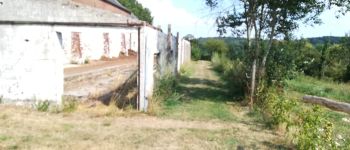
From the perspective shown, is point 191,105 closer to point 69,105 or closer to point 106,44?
point 69,105

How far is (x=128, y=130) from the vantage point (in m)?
8.16

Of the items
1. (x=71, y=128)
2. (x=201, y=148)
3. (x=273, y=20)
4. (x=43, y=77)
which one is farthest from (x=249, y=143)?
(x=273, y=20)

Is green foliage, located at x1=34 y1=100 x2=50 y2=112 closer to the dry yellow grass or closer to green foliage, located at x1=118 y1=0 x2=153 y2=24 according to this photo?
the dry yellow grass

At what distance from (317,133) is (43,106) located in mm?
5896

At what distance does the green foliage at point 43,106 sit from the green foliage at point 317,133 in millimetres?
5496

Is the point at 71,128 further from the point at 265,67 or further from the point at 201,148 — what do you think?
the point at 265,67

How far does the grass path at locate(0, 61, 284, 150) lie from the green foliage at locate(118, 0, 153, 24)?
64220 millimetres

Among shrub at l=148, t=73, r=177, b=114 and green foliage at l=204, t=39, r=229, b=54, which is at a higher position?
green foliage at l=204, t=39, r=229, b=54

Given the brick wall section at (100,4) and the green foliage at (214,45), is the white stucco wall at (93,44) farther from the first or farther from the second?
the green foliage at (214,45)

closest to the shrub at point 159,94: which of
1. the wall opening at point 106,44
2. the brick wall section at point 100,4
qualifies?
the wall opening at point 106,44

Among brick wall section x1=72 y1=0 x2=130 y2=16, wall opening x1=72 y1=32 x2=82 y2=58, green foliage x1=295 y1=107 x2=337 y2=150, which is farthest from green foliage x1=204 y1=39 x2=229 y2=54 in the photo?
green foliage x1=295 y1=107 x2=337 y2=150

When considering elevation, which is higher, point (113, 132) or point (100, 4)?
point (100, 4)

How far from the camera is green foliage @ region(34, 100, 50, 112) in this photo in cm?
966

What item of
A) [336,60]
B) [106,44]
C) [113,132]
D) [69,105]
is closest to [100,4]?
[106,44]
